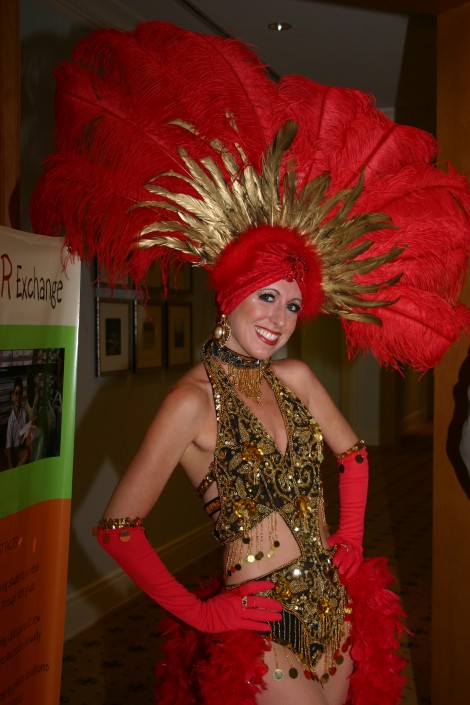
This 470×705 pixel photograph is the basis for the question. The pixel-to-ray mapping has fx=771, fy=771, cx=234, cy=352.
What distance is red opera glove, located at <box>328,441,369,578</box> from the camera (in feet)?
6.54

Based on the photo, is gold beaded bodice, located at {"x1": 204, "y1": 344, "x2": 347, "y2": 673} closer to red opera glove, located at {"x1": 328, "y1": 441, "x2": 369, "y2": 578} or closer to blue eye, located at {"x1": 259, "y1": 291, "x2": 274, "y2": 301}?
red opera glove, located at {"x1": 328, "y1": 441, "x2": 369, "y2": 578}

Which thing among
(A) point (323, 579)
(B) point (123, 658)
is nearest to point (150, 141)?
(A) point (323, 579)

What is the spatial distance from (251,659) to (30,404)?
0.74 metres

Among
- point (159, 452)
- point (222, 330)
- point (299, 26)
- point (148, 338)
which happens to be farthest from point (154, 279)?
point (159, 452)

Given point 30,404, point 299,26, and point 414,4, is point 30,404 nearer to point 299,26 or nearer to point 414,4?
point 414,4

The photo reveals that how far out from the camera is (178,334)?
4.75 m

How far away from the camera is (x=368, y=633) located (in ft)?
6.12

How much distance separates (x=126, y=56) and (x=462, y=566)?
1868mm

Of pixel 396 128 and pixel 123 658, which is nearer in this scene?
pixel 396 128

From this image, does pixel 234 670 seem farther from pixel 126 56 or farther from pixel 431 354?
pixel 126 56

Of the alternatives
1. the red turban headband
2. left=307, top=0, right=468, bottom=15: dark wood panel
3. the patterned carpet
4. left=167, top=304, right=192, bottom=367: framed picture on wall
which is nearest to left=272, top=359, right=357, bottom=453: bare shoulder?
the red turban headband

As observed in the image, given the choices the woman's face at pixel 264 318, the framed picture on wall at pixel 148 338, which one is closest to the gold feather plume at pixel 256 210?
the woman's face at pixel 264 318

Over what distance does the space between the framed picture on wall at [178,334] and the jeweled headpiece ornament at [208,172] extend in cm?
272

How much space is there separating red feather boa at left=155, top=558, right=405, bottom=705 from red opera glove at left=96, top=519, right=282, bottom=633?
40 millimetres
